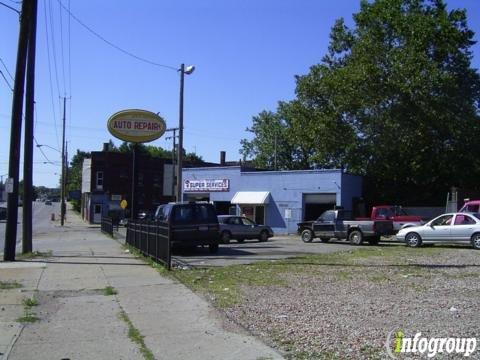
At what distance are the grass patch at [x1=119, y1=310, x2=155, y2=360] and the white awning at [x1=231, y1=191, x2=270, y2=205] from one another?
36.0 m

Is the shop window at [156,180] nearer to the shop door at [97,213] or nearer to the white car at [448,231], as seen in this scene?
the shop door at [97,213]

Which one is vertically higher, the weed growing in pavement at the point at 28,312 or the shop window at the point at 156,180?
the shop window at the point at 156,180

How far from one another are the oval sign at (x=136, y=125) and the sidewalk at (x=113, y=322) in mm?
12582

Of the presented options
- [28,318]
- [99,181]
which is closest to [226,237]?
[28,318]

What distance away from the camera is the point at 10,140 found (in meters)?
18.1

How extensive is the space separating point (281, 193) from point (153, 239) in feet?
92.1

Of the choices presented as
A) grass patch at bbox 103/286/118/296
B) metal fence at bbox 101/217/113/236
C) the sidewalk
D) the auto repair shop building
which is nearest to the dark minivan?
the sidewalk

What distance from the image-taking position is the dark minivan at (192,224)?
67.3ft

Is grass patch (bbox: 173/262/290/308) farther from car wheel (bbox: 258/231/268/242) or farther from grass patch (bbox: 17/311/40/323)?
car wheel (bbox: 258/231/268/242)

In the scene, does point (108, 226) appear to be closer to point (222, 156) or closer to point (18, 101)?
point (18, 101)

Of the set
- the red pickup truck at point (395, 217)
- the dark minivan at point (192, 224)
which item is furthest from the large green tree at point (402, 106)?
the dark minivan at point (192, 224)

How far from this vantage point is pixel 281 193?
146 feet

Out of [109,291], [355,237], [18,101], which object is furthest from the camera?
[355,237]

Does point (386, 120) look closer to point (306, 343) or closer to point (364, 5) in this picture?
point (364, 5)
